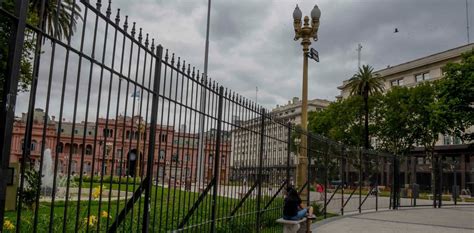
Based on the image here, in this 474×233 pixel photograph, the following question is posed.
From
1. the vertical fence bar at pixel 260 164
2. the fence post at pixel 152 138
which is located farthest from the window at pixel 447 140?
the fence post at pixel 152 138

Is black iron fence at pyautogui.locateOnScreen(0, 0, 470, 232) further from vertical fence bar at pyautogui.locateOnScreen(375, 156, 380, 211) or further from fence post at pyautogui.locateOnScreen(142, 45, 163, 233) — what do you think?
vertical fence bar at pyautogui.locateOnScreen(375, 156, 380, 211)

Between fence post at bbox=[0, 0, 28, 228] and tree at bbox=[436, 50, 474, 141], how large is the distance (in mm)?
30980

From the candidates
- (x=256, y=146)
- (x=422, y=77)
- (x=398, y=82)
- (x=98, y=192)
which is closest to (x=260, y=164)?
(x=256, y=146)

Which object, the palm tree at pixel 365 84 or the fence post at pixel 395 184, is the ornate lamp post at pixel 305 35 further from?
the palm tree at pixel 365 84

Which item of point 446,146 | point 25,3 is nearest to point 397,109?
point 446,146

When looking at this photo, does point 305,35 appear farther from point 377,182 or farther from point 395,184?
point 395,184

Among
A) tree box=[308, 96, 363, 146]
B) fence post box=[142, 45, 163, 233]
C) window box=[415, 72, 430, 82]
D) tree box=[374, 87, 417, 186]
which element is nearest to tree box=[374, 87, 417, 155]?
tree box=[374, 87, 417, 186]

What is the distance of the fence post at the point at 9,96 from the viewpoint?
2758mm

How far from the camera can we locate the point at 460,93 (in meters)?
29.6

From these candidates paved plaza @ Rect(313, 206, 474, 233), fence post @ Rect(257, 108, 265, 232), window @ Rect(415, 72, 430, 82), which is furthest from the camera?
window @ Rect(415, 72, 430, 82)

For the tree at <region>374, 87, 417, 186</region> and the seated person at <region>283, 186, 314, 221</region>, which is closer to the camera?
the seated person at <region>283, 186, 314, 221</region>

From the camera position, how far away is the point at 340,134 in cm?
5047

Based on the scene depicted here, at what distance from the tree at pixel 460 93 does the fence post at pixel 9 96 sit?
3098 centimetres

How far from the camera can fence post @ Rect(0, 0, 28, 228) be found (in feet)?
9.05
